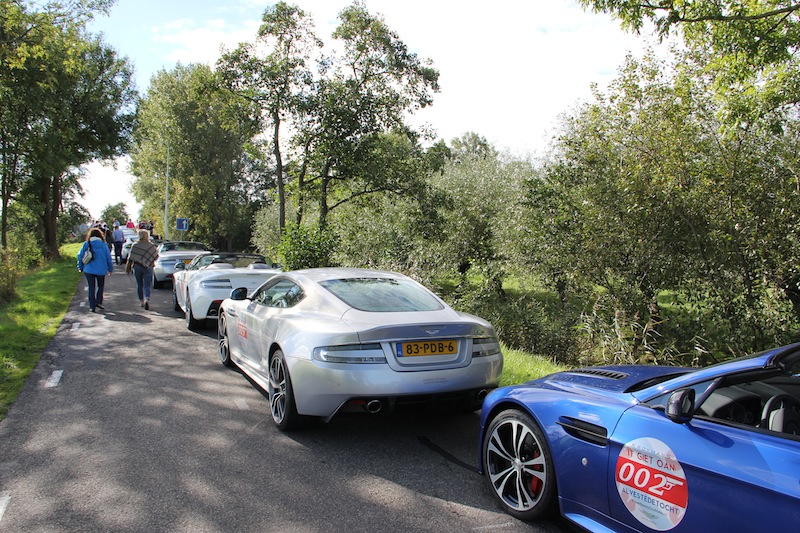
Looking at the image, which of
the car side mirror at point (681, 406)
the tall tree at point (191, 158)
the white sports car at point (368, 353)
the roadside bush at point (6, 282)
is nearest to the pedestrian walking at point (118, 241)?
the roadside bush at point (6, 282)

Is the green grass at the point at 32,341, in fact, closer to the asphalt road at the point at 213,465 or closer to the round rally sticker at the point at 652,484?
the asphalt road at the point at 213,465

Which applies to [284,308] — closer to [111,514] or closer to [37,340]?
[111,514]

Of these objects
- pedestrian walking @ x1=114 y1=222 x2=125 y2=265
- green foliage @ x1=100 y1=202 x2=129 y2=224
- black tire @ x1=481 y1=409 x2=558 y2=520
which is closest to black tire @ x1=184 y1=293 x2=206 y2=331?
black tire @ x1=481 y1=409 x2=558 y2=520

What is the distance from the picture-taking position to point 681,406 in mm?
2496

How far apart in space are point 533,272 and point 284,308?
9.58 metres

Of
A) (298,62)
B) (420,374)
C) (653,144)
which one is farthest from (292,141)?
(420,374)

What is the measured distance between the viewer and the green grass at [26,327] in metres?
6.21

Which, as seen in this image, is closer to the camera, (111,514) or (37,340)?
(111,514)

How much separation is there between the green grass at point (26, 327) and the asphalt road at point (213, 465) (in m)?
0.26

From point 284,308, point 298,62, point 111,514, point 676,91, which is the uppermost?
point 298,62

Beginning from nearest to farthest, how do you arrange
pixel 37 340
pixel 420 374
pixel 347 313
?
pixel 420 374, pixel 347 313, pixel 37 340

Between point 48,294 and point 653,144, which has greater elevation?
point 653,144

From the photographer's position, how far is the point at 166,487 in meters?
3.57

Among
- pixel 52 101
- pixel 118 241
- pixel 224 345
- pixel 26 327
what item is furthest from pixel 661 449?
pixel 118 241
